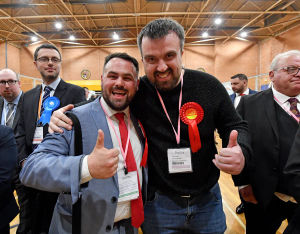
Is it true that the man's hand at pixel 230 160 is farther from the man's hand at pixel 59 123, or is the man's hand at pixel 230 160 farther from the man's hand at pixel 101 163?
the man's hand at pixel 59 123

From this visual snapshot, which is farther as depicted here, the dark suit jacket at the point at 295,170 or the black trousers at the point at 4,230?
the black trousers at the point at 4,230

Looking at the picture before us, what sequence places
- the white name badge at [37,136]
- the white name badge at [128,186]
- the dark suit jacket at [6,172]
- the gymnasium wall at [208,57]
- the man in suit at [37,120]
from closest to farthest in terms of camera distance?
the white name badge at [128,186]
the dark suit jacket at [6,172]
the white name badge at [37,136]
the man in suit at [37,120]
the gymnasium wall at [208,57]

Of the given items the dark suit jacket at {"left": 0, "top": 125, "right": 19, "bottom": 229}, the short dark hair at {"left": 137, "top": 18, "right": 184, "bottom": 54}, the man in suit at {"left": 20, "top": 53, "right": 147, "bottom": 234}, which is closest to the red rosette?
the man in suit at {"left": 20, "top": 53, "right": 147, "bottom": 234}

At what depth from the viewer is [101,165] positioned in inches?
35.0

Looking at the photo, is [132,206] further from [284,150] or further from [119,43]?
[119,43]

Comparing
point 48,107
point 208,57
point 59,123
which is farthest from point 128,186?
point 208,57

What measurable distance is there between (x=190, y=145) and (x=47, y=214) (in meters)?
1.91

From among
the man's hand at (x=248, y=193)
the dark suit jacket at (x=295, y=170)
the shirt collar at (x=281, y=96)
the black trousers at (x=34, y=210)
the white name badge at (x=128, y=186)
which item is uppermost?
the shirt collar at (x=281, y=96)

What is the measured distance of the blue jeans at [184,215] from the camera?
132cm

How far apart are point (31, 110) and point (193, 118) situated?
1.82m

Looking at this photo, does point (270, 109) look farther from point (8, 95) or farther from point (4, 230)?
point (8, 95)

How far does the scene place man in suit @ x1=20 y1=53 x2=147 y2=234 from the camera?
0.91m

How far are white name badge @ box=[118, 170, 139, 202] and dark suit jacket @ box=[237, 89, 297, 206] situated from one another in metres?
1.00

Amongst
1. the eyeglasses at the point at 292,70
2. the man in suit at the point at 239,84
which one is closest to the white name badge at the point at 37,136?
the eyeglasses at the point at 292,70
